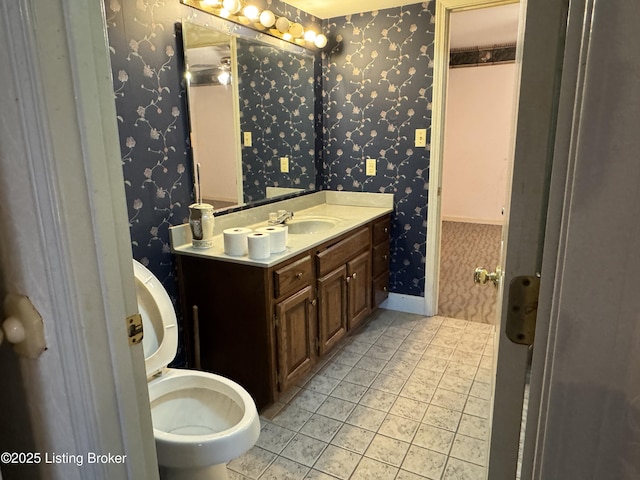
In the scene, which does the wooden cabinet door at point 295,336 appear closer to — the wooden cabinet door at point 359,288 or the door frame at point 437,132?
the wooden cabinet door at point 359,288

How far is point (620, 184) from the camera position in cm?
42

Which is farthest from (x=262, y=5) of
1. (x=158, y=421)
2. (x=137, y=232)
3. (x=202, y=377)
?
(x=158, y=421)

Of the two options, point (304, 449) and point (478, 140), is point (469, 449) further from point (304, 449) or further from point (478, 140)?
point (478, 140)

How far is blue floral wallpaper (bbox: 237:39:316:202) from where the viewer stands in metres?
2.55

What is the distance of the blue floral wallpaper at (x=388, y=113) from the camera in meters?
2.92

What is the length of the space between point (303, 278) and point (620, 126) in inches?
71.3

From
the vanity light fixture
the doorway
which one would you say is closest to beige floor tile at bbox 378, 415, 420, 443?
the vanity light fixture

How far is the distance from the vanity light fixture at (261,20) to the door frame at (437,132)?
78 centimetres

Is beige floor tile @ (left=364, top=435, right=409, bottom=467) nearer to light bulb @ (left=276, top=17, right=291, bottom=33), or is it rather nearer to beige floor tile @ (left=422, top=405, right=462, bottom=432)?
beige floor tile @ (left=422, top=405, right=462, bottom=432)

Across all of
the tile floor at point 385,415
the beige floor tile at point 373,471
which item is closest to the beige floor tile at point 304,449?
the tile floor at point 385,415

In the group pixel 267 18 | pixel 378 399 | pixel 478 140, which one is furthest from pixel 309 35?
pixel 478 140

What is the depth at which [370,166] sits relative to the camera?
320 centimetres

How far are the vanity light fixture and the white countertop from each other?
1019mm

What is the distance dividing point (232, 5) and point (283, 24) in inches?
18.6
